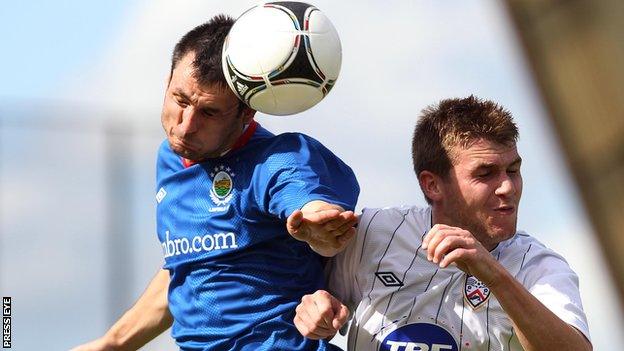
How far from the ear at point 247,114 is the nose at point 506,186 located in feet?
3.68

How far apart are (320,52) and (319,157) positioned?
436 millimetres

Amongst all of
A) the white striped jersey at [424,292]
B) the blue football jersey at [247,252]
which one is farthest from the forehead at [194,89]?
the white striped jersey at [424,292]

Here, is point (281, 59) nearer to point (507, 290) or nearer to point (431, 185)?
point (431, 185)

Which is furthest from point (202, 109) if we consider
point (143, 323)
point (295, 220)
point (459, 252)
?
point (143, 323)

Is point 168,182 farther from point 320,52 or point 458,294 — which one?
point 458,294

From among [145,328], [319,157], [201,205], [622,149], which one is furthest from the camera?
[145,328]

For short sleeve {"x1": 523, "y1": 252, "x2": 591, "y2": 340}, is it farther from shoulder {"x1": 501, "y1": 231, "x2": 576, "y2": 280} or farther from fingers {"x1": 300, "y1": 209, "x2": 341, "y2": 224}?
fingers {"x1": 300, "y1": 209, "x2": 341, "y2": 224}

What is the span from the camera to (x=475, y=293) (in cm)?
403

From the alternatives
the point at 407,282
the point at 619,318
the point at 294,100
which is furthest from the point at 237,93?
→ the point at 619,318

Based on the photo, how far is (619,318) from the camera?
0.45 metres

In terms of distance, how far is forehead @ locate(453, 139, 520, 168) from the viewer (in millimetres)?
4066

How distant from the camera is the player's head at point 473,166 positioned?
4.04 metres

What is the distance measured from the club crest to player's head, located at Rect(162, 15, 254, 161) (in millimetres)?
1207

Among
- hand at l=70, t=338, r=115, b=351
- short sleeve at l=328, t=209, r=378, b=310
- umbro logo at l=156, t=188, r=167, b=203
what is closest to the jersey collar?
umbro logo at l=156, t=188, r=167, b=203
